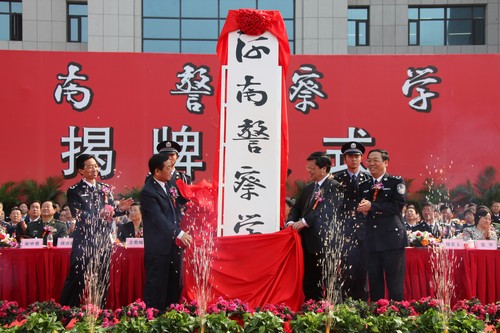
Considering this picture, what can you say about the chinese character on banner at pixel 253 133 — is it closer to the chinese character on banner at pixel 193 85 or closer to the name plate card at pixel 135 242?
the name plate card at pixel 135 242

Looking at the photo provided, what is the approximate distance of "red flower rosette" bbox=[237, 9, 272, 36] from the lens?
4.59m

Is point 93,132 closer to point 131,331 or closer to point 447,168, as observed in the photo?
point 447,168

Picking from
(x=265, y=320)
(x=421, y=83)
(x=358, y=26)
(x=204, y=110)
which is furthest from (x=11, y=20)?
(x=265, y=320)

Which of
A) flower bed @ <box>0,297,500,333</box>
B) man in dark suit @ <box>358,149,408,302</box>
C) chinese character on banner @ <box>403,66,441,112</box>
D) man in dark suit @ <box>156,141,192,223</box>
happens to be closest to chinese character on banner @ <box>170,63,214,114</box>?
chinese character on banner @ <box>403,66,441,112</box>

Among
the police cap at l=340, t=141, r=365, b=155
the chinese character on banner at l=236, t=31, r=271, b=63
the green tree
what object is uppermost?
the chinese character on banner at l=236, t=31, r=271, b=63

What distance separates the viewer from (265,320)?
12.1 feet

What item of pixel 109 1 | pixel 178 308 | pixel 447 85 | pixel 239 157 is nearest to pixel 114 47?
pixel 109 1

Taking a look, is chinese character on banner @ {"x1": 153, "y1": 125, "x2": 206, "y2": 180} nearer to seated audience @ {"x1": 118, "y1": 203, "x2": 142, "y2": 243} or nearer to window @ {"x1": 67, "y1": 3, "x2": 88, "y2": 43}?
seated audience @ {"x1": 118, "y1": 203, "x2": 142, "y2": 243}

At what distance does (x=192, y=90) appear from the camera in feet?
27.5

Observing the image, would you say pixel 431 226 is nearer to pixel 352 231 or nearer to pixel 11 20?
pixel 352 231

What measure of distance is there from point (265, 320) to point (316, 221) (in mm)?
1066

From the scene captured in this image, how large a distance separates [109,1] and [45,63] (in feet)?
11.3

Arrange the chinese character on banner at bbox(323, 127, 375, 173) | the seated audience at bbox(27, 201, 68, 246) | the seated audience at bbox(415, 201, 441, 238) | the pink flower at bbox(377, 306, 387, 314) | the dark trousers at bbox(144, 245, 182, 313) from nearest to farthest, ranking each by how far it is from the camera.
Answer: the pink flower at bbox(377, 306, 387, 314), the dark trousers at bbox(144, 245, 182, 313), the seated audience at bbox(27, 201, 68, 246), the seated audience at bbox(415, 201, 441, 238), the chinese character on banner at bbox(323, 127, 375, 173)

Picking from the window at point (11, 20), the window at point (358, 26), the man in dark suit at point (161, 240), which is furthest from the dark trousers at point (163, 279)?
the window at point (11, 20)
